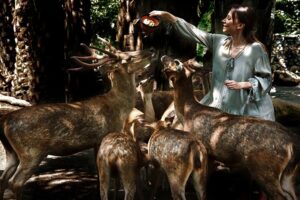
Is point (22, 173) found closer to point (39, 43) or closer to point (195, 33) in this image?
point (195, 33)

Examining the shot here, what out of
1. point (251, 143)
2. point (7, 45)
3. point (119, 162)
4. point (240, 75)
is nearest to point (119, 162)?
point (119, 162)

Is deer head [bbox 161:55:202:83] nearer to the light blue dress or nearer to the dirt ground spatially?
the light blue dress

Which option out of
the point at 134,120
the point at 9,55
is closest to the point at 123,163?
the point at 134,120

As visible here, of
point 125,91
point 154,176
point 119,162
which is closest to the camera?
point 119,162

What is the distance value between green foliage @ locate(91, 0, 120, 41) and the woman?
18821 millimetres

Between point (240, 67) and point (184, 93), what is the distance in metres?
0.67

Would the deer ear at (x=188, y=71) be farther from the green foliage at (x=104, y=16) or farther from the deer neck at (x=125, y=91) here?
the green foliage at (x=104, y=16)

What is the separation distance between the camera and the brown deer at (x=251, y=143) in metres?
5.16

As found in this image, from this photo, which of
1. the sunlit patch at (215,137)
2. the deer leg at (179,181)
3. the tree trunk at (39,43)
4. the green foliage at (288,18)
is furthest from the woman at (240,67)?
the green foliage at (288,18)

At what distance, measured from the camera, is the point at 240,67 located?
19.7ft

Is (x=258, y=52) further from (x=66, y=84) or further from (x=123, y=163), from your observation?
(x=66, y=84)

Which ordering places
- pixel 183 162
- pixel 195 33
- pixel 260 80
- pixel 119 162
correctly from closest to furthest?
pixel 183 162 < pixel 119 162 < pixel 260 80 < pixel 195 33

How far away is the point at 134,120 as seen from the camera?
6.48 meters

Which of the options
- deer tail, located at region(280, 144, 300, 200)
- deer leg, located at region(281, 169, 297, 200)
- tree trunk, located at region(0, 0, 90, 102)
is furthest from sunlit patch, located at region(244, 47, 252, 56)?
tree trunk, located at region(0, 0, 90, 102)
